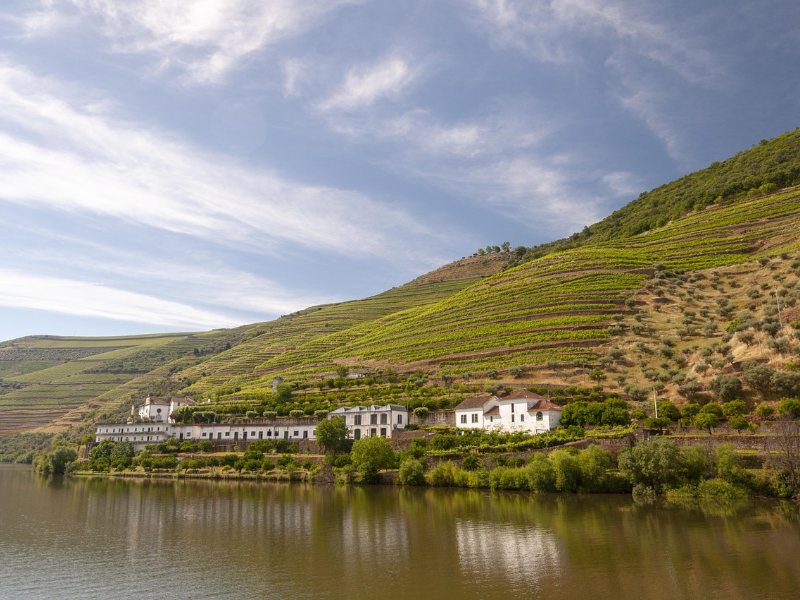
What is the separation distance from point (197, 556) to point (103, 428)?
75.7 m

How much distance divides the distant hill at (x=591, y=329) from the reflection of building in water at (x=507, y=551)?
35.5 m

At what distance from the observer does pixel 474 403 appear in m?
70.2

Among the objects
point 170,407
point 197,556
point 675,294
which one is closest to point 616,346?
point 675,294

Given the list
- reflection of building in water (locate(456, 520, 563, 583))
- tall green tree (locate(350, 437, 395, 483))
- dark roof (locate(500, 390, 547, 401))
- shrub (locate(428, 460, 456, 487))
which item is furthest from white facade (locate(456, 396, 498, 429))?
reflection of building in water (locate(456, 520, 563, 583))

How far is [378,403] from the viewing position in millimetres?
81188

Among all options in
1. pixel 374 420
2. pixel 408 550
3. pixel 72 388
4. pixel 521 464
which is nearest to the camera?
pixel 408 550

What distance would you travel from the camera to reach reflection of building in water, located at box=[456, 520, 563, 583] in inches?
1050

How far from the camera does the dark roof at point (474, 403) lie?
6950 cm

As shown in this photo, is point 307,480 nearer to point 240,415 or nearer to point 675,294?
point 240,415

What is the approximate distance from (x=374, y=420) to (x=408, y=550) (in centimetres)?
4523

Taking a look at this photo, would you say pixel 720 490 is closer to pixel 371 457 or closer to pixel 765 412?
pixel 765 412

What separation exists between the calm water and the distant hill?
29.6m

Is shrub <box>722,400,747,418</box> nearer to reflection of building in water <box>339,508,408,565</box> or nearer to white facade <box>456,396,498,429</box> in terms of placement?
white facade <box>456,396,498,429</box>

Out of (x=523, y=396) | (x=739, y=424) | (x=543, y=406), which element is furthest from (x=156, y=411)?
(x=739, y=424)
